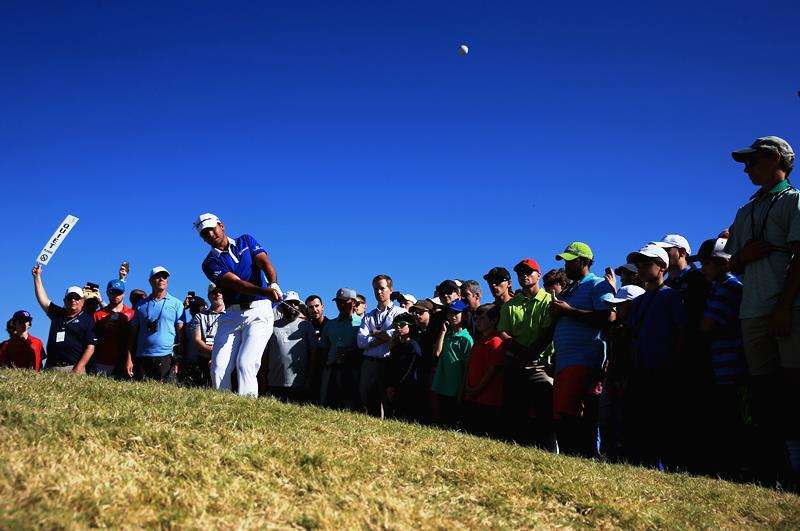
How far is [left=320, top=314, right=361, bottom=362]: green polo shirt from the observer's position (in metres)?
11.2

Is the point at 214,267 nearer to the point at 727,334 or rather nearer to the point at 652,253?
the point at 652,253

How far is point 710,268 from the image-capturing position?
757cm

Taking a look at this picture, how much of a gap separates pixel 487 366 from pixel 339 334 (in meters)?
3.16

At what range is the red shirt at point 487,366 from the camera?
901cm

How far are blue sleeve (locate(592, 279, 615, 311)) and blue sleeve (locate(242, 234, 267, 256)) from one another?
13.9 feet

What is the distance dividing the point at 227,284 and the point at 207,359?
4158 mm

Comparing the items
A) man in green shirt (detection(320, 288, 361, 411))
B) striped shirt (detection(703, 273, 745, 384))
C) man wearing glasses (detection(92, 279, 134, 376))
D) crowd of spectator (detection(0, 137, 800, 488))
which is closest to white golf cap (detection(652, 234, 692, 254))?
crowd of spectator (detection(0, 137, 800, 488))

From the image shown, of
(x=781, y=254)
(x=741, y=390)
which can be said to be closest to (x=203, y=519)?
(x=781, y=254)

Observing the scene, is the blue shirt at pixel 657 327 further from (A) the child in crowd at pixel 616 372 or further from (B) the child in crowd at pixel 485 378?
(B) the child in crowd at pixel 485 378

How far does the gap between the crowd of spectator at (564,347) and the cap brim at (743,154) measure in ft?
0.04

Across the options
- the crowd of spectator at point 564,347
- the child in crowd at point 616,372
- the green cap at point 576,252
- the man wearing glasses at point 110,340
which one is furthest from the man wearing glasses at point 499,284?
the man wearing glasses at point 110,340

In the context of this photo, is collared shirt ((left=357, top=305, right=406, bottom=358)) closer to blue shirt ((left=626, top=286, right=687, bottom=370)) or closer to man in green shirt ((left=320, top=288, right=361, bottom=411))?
man in green shirt ((left=320, top=288, right=361, bottom=411))

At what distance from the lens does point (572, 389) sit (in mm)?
7762

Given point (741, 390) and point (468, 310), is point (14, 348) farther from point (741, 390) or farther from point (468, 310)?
point (741, 390)
